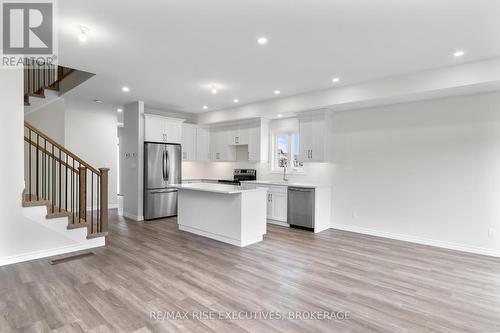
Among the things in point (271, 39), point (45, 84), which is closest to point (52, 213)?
point (45, 84)

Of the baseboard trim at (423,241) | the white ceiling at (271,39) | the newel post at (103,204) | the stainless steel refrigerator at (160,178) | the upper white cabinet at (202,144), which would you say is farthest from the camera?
the upper white cabinet at (202,144)

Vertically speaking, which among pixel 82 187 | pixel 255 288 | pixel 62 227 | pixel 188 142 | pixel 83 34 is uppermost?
pixel 83 34

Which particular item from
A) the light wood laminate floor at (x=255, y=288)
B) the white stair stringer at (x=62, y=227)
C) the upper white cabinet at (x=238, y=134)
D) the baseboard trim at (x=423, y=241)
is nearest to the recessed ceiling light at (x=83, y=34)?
the white stair stringer at (x=62, y=227)

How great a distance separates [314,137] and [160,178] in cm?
374

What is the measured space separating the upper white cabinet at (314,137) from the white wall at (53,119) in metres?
5.86

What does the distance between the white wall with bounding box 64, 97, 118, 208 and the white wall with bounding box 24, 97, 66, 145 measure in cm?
11

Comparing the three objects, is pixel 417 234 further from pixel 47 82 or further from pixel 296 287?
pixel 47 82

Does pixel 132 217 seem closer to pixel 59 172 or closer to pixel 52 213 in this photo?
pixel 59 172

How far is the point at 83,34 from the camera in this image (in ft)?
10.0

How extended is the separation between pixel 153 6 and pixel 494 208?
540cm

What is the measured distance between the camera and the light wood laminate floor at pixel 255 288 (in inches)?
92.5

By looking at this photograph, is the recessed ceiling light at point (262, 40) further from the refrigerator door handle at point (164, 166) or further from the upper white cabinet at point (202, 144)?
the upper white cabinet at point (202, 144)

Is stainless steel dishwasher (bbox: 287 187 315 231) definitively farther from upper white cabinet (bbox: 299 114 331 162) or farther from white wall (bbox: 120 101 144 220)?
white wall (bbox: 120 101 144 220)

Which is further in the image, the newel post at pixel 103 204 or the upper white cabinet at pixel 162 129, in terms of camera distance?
the upper white cabinet at pixel 162 129
